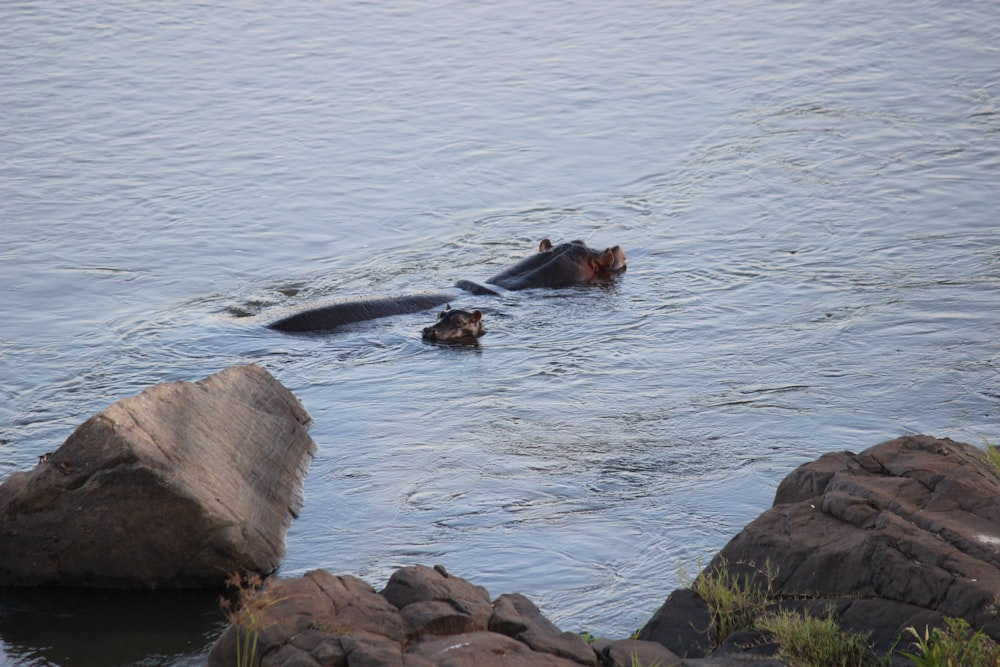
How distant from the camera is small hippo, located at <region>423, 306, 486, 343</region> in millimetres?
11273

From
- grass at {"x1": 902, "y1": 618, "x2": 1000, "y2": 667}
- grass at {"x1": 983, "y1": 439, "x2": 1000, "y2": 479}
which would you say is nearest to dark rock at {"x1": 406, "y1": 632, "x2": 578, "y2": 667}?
grass at {"x1": 902, "y1": 618, "x2": 1000, "y2": 667}

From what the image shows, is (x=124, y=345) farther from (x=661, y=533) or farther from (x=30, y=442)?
(x=661, y=533)

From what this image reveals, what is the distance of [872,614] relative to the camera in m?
5.52

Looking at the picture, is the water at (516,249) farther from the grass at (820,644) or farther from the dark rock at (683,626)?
the grass at (820,644)

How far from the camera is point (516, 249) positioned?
14.2 m

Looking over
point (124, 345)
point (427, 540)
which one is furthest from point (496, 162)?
point (427, 540)

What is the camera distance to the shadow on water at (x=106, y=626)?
659 cm

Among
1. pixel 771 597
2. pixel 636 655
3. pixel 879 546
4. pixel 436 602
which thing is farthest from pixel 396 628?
pixel 879 546

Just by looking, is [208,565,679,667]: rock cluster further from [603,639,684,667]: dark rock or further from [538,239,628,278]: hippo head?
[538,239,628,278]: hippo head

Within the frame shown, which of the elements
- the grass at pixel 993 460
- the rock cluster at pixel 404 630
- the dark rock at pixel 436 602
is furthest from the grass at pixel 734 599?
the grass at pixel 993 460

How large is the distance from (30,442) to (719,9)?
18.7m

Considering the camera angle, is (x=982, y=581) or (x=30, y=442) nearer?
(x=982, y=581)

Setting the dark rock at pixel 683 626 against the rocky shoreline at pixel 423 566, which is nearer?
the rocky shoreline at pixel 423 566

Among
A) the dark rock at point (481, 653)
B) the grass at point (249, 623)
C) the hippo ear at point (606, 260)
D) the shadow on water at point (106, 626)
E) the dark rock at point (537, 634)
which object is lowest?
the shadow on water at point (106, 626)
